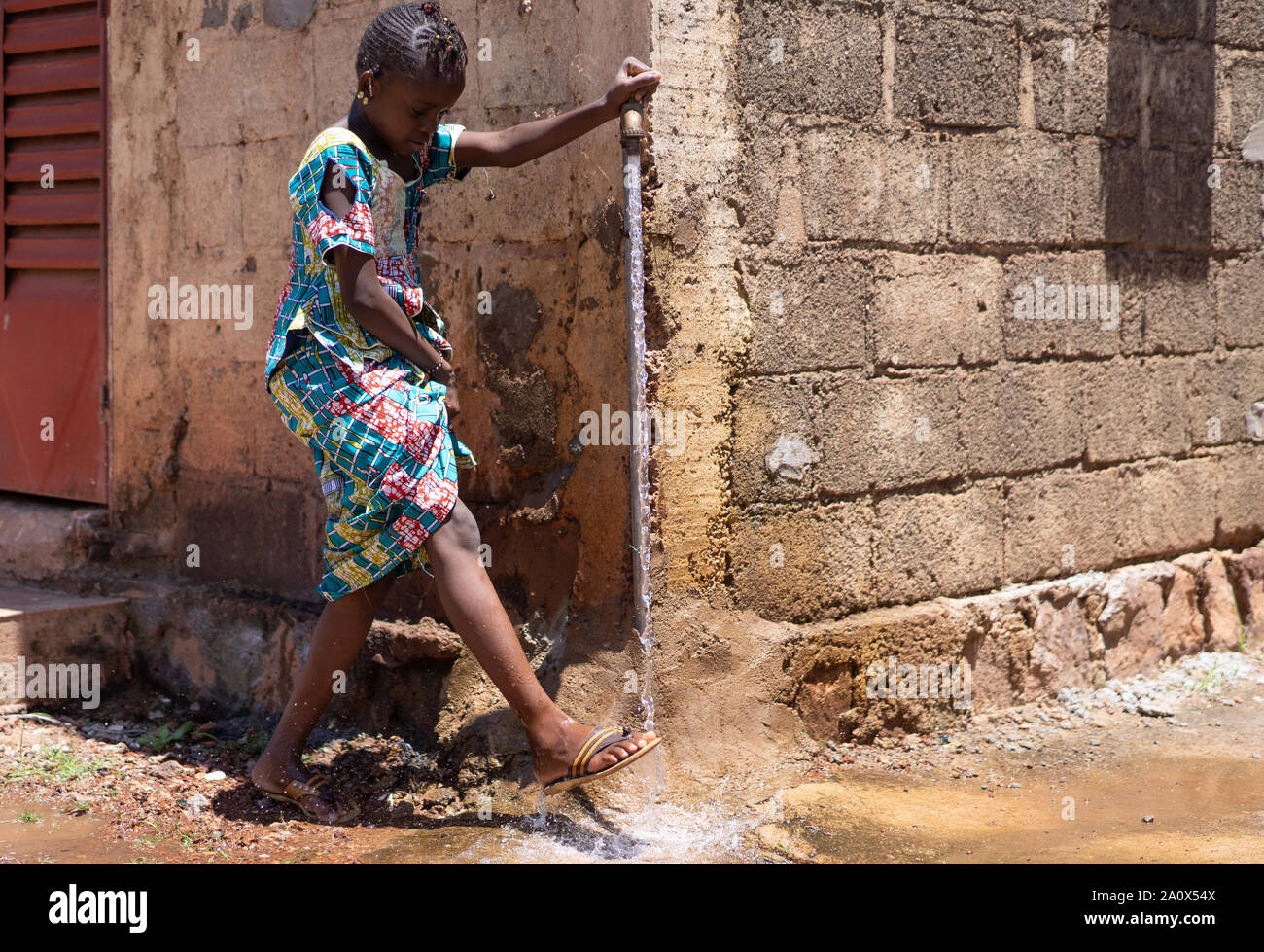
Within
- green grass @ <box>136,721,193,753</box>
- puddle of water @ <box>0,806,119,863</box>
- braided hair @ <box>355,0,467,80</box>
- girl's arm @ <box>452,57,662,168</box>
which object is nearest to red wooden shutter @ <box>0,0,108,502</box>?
green grass @ <box>136,721,193,753</box>

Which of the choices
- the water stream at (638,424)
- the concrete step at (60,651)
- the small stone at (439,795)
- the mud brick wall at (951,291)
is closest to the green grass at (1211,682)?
the mud brick wall at (951,291)

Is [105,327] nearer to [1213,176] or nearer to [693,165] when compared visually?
[693,165]

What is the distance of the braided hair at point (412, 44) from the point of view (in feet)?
10.2

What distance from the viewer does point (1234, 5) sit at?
5.09 meters

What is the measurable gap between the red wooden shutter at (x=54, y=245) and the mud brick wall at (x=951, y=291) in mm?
2400

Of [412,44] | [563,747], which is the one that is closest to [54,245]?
[412,44]

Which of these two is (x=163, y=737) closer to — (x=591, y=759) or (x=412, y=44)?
(x=591, y=759)

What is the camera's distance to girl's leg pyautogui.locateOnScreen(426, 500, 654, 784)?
10.6 ft

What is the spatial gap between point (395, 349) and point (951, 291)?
194cm

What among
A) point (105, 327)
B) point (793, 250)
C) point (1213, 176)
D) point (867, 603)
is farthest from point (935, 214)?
point (105, 327)

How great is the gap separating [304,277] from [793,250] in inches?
55.6

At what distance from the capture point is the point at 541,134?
3459mm

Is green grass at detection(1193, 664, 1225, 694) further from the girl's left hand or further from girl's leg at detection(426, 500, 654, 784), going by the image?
the girl's left hand

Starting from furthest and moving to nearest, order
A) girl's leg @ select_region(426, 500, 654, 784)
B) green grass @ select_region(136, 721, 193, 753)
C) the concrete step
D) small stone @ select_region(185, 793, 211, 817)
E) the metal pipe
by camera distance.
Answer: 1. the concrete step
2. green grass @ select_region(136, 721, 193, 753)
3. small stone @ select_region(185, 793, 211, 817)
4. the metal pipe
5. girl's leg @ select_region(426, 500, 654, 784)
